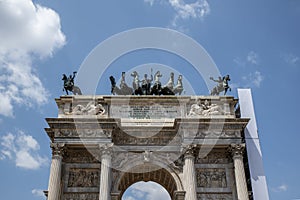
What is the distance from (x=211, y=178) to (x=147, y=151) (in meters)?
4.29

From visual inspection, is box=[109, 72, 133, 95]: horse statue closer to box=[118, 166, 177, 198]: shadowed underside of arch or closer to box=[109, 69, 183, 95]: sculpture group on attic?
box=[109, 69, 183, 95]: sculpture group on attic

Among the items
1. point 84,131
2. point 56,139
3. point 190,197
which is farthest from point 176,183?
point 56,139

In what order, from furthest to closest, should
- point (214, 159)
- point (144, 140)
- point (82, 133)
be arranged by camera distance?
1. point (144, 140)
2. point (214, 159)
3. point (82, 133)

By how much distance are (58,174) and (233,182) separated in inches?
415

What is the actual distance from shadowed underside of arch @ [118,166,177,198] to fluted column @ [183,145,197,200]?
4.17ft

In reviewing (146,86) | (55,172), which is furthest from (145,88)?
(55,172)

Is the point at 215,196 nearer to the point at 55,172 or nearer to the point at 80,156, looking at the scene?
the point at 80,156

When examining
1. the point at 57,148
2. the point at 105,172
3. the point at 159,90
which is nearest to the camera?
the point at 105,172

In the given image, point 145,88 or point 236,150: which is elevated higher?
point 145,88

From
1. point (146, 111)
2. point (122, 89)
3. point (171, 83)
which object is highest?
point (171, 83)

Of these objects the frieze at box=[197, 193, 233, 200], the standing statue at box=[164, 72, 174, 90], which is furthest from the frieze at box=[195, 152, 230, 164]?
the standing statue at box=[164, 72, 174, 90]

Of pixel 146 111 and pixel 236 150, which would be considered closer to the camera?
pixel 236 150

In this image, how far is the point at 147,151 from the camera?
21.4 metres

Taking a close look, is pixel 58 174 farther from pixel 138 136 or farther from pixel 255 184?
pixel 255 184
